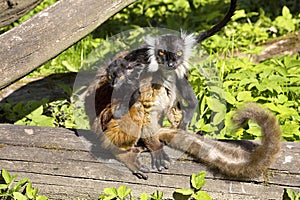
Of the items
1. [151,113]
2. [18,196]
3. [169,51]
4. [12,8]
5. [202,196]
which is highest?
[12,8]

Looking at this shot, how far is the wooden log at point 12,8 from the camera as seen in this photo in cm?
423

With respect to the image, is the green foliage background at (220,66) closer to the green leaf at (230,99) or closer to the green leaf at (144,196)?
the green leaf at (230,99)

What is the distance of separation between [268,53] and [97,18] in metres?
2.83

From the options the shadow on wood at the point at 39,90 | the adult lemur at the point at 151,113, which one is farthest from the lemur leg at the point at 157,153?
the shadow on wood at the point at 39,90

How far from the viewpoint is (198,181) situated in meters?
3.83

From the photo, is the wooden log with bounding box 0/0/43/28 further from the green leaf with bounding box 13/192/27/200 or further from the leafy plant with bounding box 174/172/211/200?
the leafy plant with bounding box 174/172/211/200

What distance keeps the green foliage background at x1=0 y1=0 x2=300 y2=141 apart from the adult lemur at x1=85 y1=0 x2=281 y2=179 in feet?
1.71

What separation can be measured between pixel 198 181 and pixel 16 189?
3.97 ft

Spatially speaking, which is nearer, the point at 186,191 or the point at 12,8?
the point at 186,191

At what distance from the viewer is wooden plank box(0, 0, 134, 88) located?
13.3ft

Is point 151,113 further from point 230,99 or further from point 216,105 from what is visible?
point 230,99

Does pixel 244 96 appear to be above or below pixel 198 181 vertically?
above

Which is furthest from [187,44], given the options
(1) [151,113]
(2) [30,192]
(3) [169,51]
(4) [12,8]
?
(2) [30,192]

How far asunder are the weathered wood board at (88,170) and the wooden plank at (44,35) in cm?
47
